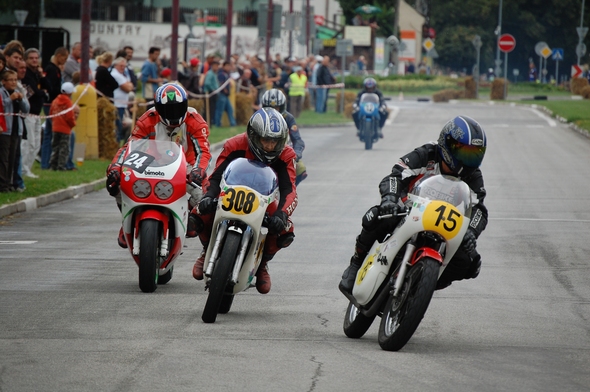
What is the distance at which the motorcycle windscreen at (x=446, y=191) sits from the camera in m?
7.67

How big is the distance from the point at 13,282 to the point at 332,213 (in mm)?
6813

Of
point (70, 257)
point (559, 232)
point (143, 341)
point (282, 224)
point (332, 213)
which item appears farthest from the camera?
point (332, 213)

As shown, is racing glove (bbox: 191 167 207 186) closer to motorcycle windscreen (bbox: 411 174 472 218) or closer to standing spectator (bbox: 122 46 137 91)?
motorcycle windscreen (bbox: 411 174 472 218)

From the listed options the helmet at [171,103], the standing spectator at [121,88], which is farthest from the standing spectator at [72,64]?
the helmet at [171,103]

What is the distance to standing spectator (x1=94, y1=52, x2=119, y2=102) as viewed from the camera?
2305 cm

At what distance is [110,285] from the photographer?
34.2 feet

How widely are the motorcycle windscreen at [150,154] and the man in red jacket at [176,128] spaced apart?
135 millimetres

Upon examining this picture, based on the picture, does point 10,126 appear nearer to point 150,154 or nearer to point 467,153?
point 150,154

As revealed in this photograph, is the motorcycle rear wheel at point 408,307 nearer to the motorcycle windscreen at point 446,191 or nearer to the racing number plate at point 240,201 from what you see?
the motorcycle windscreen at point 446,191

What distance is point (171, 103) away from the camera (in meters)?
10.5

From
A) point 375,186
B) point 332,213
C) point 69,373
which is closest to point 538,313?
point 69,373

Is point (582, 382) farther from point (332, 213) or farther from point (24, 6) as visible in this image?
point (24, 6)

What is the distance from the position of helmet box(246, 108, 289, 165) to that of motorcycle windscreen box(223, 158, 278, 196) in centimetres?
15

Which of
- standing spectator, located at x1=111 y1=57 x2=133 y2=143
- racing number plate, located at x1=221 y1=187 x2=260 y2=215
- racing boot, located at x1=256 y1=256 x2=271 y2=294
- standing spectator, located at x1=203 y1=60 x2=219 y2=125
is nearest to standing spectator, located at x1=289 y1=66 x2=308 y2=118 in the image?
standing spectator, located at x1=203 y1=60 x2=219 y2=125
